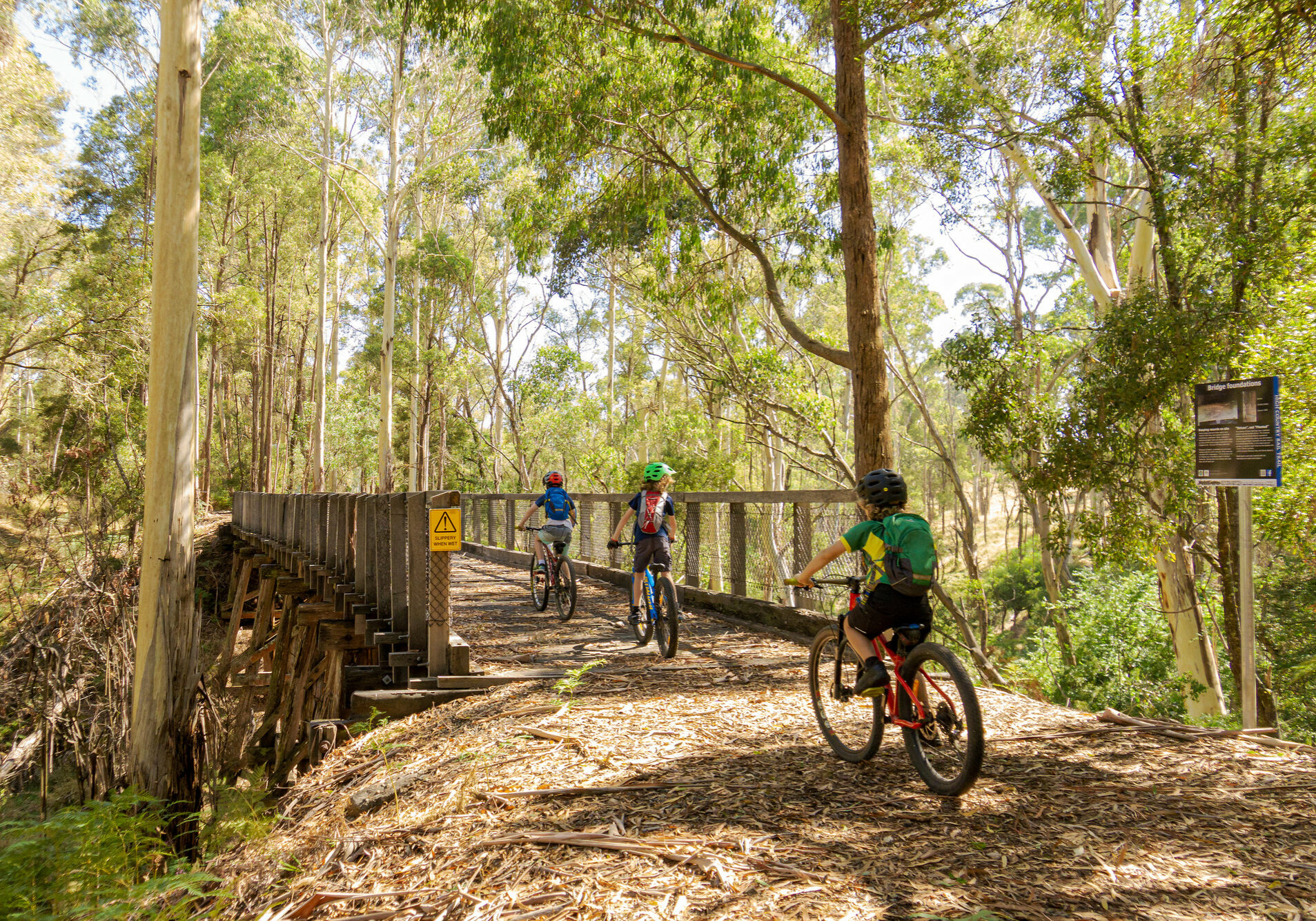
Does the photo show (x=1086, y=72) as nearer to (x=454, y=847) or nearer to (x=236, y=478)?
(x=454, y=847)

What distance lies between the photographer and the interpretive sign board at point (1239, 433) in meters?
6.59

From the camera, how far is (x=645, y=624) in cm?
764

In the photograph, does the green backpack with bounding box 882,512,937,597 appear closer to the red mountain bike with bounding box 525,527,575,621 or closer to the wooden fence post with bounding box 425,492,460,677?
the wooden fence post with bounding box 425,492,460,677

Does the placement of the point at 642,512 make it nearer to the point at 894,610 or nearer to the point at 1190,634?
the point at 894,610

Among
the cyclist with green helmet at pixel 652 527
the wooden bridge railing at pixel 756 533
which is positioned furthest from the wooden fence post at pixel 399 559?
the wooden bridge railing at pixel 756 533

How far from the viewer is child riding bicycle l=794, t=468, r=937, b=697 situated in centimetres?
399

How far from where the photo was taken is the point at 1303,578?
1691 centimetres

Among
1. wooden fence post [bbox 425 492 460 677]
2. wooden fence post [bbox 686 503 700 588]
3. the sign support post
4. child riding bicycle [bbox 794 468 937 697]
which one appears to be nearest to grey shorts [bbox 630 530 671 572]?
wooden fence post [bbox 425 492 460 677]

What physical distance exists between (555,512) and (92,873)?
18.5 ft

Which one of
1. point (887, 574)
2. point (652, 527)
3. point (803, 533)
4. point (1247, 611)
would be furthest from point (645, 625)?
point (1247, 611)

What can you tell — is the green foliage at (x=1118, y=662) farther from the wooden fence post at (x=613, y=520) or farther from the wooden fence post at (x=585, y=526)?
the wooden fence post at (x=585, y=526)

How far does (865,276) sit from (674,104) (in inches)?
214

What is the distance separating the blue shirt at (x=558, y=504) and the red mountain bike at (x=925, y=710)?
540 centimetres

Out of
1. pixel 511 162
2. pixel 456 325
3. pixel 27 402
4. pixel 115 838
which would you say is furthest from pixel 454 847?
pixel 27 402
